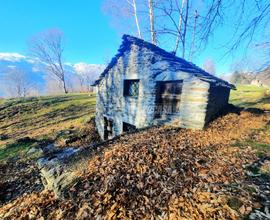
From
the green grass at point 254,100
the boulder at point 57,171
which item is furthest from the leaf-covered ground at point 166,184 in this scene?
Answer: the green grass at point 254,100

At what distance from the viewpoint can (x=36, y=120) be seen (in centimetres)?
1812

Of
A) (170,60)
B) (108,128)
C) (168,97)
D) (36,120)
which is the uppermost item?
(170,60)

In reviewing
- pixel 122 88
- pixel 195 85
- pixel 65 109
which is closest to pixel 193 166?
pixel 195 85

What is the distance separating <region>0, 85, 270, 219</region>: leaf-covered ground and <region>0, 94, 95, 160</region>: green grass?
345 inches

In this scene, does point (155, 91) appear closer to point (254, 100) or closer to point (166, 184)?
point (166, 184)

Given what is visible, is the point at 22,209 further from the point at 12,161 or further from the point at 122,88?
the point at 122,88

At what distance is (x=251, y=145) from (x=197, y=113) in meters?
2.36

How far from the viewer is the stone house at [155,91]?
24.3 ft

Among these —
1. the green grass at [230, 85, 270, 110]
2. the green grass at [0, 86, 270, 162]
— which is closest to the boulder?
the green grass at [0, 86, 270, 162]

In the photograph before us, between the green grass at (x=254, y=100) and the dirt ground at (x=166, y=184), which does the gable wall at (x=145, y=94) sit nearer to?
the dirt ground at (x=166, y=184)

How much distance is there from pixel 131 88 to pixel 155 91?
88.6 inches

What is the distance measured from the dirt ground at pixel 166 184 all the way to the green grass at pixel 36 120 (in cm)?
876

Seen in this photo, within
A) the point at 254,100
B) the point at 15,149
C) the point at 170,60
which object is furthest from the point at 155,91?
the point at 254,100

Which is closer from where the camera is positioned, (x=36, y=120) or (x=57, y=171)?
(x=57, y=171)
